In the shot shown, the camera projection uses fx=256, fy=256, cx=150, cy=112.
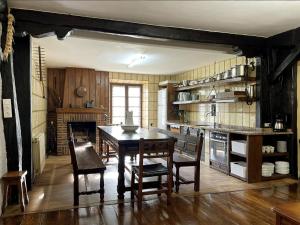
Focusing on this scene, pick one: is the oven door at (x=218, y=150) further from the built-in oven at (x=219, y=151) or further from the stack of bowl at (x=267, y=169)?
the stack of bowl at (x=267, y=169)

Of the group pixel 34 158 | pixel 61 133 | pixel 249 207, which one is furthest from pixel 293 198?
pixel 61 133

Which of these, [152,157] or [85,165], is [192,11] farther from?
[85,165]

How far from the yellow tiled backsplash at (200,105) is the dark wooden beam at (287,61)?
767 millimetres

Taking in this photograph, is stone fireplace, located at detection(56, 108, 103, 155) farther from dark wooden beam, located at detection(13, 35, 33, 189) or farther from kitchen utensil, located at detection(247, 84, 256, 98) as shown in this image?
kitchen utensil, located at detection(247, 84, 256, 98)

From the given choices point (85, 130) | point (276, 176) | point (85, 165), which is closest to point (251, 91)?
point (276, 176)

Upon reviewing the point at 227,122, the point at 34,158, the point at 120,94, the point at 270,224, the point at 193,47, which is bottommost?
the point at 270,224

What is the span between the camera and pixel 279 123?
442 cm

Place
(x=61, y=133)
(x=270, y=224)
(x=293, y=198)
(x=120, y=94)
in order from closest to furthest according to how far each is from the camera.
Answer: (x=270, y=224)
(x=293, y=198)
(x=61, y=133)
(x=120, y=94)

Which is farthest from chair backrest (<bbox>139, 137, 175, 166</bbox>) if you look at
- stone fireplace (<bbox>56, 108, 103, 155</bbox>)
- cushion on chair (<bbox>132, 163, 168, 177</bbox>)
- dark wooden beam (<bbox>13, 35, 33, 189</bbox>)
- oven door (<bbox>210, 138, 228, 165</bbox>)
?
stone fireplace (<bbox>56, 108, 103, 155</bbox>)

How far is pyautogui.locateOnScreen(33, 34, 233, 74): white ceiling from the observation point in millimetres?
4367

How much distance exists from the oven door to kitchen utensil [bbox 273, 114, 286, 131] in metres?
0.90

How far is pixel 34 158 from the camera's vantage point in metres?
4.23

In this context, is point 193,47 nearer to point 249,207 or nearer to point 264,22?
point 264,22

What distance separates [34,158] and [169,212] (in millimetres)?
2509
